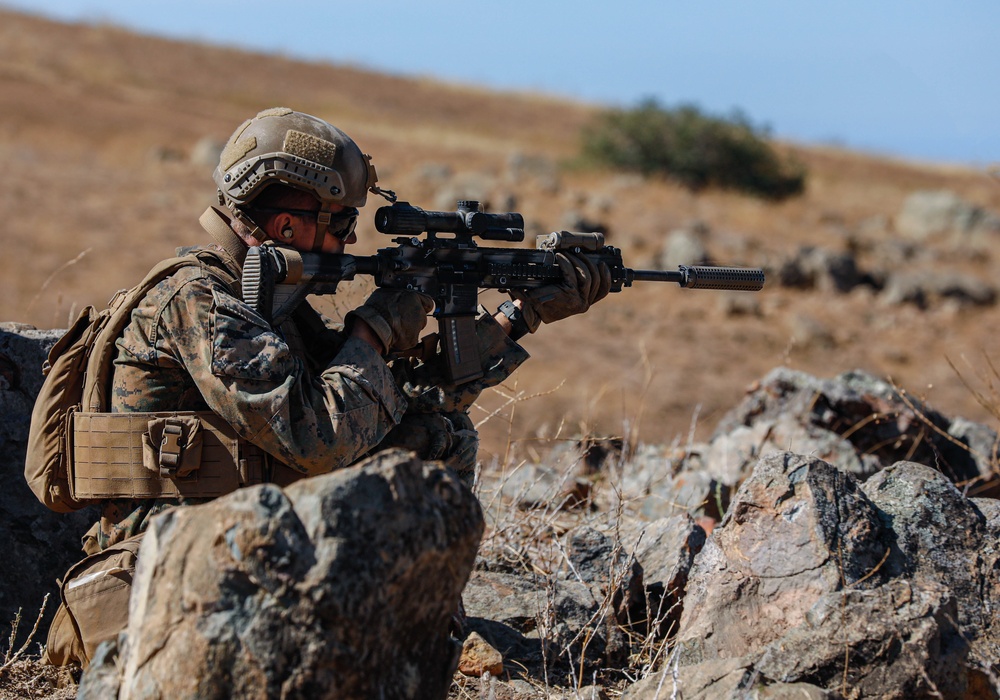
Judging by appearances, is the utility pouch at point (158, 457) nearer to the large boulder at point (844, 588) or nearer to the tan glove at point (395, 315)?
the tan glove at point (395, 315)

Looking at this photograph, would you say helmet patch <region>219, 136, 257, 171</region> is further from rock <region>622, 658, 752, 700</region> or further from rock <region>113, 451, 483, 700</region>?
rock <region>622, 658, 752, 700</region>

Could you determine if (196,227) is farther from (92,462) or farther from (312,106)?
(312,106)

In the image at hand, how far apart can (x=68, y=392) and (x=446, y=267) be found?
4.39 ft

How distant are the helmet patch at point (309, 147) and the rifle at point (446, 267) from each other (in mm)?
252

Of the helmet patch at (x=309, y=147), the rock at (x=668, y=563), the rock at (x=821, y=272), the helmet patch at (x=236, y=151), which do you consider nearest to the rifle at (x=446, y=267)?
the helmet patch at (x=309, y=147)

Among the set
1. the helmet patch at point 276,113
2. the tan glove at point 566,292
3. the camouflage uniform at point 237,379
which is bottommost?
the camouflage uniform at point 237,379

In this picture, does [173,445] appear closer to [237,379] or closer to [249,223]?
[237,379]

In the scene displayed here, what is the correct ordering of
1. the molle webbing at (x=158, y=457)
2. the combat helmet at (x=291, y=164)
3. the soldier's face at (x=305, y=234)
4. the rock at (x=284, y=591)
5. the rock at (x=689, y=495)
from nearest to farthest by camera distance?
the rock at (x=284, y=591) → the molle webbing at (x=158, y=457) → the combat helmet at (x=291, y=164) → the soldier's face at (x=305, y=234) → the rock at (x=689, y=495)

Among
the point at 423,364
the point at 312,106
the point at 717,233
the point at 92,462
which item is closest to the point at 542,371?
the point at 717,233

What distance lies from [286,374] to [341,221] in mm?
679

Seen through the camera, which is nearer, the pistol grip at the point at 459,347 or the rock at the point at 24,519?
the pistol grip at the point at 459,347

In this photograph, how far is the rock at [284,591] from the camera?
2301 mm

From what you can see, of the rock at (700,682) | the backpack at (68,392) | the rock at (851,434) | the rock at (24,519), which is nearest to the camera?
the rock at (700,682)

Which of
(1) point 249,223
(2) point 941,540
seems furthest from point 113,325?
(2) point 941,540
